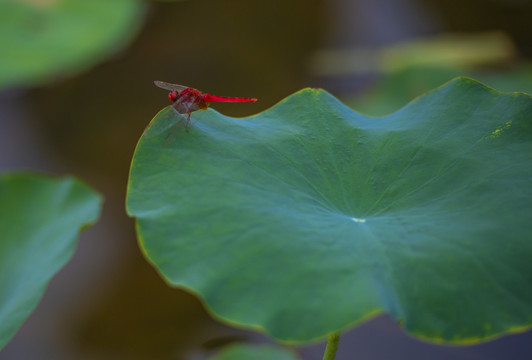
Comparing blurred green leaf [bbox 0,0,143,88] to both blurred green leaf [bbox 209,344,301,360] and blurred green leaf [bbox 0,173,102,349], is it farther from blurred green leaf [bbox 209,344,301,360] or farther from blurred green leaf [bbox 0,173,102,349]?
blurred green leaf [bbox 209,344,301,360]

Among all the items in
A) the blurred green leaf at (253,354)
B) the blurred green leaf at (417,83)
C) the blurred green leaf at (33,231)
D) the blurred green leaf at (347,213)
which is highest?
the blurred green leaf at (347,213)

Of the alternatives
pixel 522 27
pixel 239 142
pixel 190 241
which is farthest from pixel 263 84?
pixel 190 241

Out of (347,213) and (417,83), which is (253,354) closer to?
(347,213)

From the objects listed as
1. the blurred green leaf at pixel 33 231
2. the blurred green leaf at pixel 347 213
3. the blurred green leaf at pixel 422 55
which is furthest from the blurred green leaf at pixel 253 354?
the blurred green leaf at pixel 422 55

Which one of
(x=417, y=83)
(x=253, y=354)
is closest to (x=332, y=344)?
(x=253, y=354)

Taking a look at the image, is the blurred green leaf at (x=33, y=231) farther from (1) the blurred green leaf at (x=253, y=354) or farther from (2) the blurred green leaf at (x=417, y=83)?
(2) the blurred green leaf at (x=417, y=83)

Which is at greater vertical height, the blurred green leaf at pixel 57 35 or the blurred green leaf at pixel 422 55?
the blurred green leaf at pixel 57 35

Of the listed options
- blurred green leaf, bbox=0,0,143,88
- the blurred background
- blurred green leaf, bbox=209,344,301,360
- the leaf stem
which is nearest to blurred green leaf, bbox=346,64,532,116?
the blurred background
